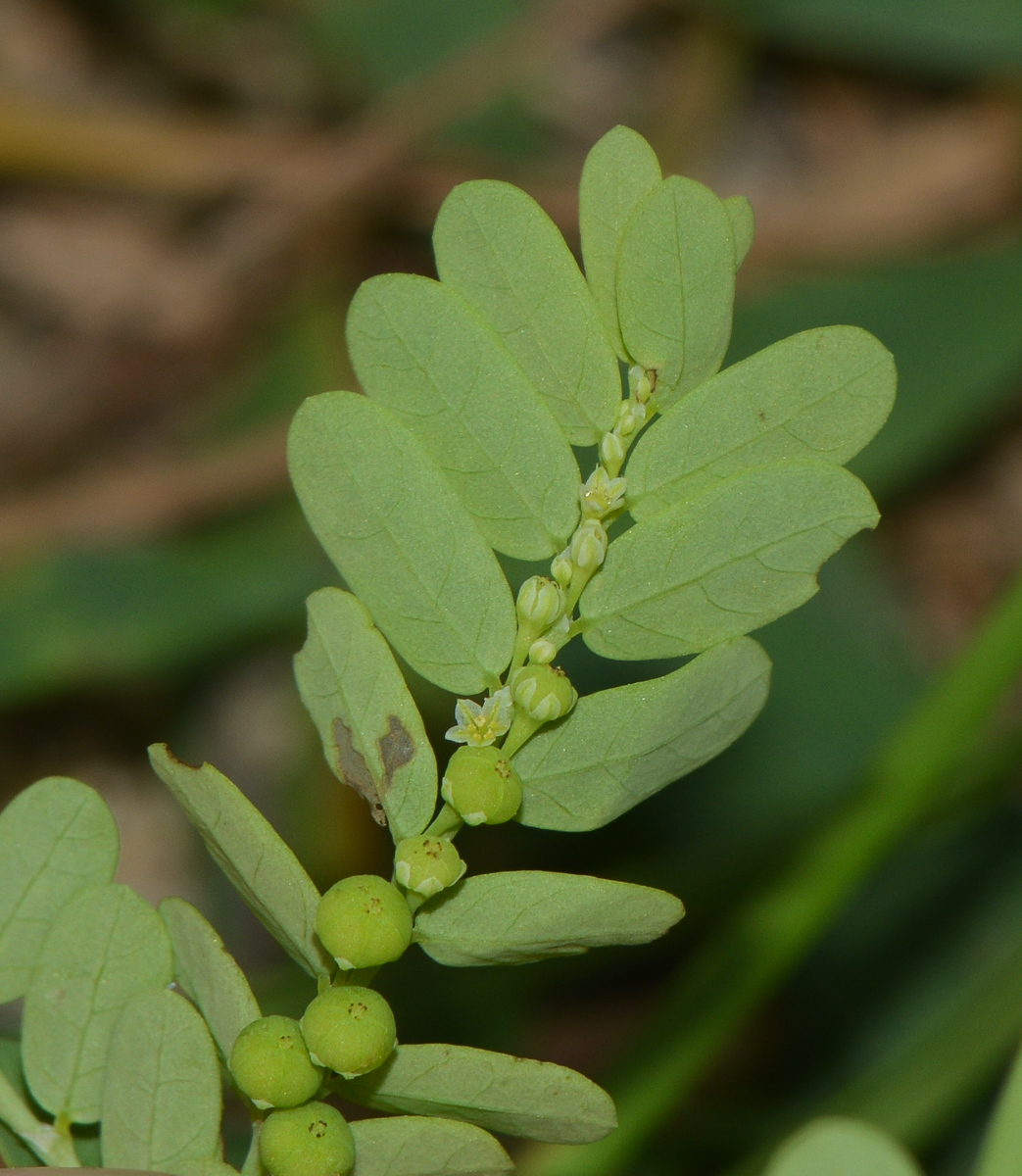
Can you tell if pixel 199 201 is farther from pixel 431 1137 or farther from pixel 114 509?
pixel 431 1137

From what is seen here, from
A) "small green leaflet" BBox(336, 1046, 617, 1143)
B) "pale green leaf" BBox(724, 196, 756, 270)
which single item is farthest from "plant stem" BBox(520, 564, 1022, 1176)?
"pale green leaf" BBox(724, 196, 756, 270)

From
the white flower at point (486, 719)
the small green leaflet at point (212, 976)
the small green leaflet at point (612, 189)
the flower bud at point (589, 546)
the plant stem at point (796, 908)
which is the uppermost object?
the small green leaflet at point (612, 189)

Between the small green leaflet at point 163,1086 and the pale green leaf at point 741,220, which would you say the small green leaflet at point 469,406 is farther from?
the small green leaflet at point 163,1086

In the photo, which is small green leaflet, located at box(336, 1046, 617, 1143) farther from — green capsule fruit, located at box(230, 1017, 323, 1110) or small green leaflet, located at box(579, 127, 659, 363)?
small green leaflet, located at box(579, 127, 659, 363)

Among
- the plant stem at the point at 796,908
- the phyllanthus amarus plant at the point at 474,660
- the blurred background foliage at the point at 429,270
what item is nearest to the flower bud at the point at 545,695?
the phyllanthus amarus plant at the point at 474,660

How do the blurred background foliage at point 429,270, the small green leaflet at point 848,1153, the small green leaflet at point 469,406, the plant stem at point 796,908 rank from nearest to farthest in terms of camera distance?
the small green leaflet at point 848,1153 → the small green leaflet at point 469,406 → the plant stem at point 796,908 → the blurred background foliage at point 429,270

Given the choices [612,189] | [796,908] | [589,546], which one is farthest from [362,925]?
[796,908]
